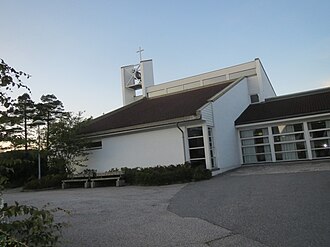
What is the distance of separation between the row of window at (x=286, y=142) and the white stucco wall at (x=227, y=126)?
0.99m

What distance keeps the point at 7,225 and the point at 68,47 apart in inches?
456

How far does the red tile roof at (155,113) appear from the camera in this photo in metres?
18.8

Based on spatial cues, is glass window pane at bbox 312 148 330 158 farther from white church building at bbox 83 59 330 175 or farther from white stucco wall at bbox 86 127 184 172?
white stucco wall at bbox 86 127 184 172

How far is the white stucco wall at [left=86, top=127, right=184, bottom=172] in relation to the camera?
17.8 meters

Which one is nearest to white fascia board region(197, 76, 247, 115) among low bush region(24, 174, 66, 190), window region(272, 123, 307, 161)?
window region(272, 123, 307, 161)

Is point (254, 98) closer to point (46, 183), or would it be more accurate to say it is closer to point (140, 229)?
point (46, 183)

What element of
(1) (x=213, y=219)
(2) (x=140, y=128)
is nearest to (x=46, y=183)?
(2) (x=140, y=128)


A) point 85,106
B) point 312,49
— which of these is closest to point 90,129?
point 85,106

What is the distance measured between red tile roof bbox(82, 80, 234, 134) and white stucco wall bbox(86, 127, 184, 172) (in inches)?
31.1

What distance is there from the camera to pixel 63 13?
11094 mm

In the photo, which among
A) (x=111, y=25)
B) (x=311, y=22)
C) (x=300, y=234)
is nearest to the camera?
(x=300, y=234)

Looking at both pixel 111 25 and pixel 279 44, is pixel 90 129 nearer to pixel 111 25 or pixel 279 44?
pixel 111 25

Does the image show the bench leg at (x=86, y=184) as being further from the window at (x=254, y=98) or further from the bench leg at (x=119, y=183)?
the window at (x=254, y=98)

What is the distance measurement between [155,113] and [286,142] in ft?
28.2
